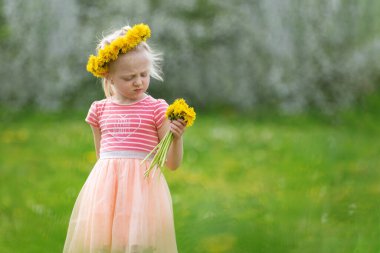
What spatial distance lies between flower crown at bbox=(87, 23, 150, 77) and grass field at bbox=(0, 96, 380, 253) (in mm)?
1318

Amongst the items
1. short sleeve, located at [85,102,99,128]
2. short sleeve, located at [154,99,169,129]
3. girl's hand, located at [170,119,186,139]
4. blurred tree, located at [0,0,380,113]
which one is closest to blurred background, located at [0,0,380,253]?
blurred tree, located at [0,0,380,113]

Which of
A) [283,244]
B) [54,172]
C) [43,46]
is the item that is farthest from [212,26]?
[283,244]

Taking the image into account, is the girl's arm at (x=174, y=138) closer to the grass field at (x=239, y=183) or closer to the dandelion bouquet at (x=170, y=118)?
the dandelion bouquet at (x=170, y=118)

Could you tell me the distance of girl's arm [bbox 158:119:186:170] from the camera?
298 centimetres

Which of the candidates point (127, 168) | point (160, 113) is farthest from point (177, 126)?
point (127, 168)

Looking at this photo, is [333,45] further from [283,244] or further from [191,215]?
[283,244]

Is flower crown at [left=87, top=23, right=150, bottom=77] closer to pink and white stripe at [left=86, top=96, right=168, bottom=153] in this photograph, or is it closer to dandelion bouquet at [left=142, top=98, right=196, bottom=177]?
pink and white stripe at [left=86, top=96, right=168, bottom=153]

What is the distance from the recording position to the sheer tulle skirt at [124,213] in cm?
302

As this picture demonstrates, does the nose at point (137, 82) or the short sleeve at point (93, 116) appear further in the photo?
the short sleeve at point (93, 116)

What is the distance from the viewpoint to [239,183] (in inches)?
245

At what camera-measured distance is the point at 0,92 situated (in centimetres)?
1034

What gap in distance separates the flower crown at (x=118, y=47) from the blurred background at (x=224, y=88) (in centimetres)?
278

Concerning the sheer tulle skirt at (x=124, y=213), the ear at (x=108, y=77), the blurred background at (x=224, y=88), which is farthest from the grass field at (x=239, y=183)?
the ear at (x=108, y=77)

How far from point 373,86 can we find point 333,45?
0.93 m
